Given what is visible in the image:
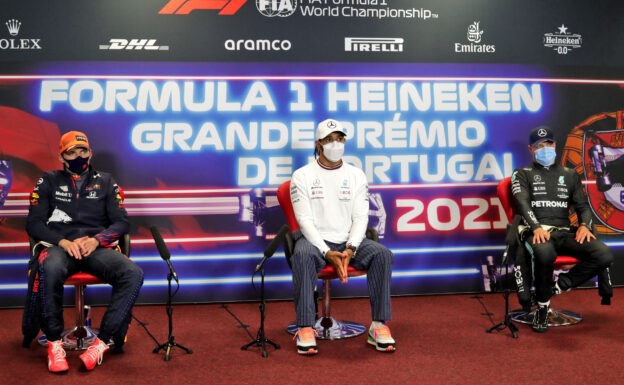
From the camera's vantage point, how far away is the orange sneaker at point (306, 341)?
319cm

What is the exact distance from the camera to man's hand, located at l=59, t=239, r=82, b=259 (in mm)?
3277

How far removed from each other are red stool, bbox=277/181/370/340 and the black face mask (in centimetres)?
142

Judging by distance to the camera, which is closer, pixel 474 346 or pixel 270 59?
pixel 474 346

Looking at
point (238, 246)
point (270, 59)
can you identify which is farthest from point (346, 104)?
point (238, 246)

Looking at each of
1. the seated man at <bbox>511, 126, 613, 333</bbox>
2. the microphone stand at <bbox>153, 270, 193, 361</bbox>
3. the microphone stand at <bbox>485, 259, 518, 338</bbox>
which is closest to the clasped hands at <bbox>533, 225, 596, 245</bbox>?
the seated man at <bbox>511, 126, 613, 333</bbox>

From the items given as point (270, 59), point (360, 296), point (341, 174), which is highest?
point (270, 59)

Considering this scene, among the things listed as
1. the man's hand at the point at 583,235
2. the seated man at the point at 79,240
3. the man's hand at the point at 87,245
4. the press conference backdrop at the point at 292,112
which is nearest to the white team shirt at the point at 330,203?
the press conference backdrop at the point at 292,112

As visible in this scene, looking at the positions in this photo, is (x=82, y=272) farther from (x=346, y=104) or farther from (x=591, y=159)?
(x=591, y=159)

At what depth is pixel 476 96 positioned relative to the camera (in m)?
4.87

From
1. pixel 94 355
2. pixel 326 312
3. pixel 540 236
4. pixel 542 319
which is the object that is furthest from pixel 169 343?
pixel 540 236

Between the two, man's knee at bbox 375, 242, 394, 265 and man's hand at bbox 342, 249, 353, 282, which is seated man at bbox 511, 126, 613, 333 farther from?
man's hand at bbox 342, 249, 353, 282

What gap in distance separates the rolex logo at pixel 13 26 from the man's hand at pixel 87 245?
2.31 meters

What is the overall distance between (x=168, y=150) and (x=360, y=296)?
7.23 ft

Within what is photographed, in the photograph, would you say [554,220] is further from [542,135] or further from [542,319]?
[542,319]
